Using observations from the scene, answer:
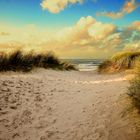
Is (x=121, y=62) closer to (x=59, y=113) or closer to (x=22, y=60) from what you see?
(x=22, y=60)

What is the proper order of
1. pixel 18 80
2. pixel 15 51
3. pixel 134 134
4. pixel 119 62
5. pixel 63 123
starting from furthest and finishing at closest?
pixel 119 62 → pixel 15 51 → pixel 18 80 → pixel 63 123 → pixel 134 134

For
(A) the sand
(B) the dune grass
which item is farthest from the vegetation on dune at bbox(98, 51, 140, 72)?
(A) the sand

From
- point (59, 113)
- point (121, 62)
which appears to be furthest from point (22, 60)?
point (121, 62)

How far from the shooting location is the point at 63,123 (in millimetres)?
4160

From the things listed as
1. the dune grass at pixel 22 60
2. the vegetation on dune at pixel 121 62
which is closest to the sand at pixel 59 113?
the dune grass at pixel 22 60

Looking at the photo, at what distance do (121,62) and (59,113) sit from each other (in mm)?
7700

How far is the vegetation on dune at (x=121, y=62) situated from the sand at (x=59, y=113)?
539 cm

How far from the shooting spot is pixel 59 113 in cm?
457

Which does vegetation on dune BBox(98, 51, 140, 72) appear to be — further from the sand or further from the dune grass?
the sand

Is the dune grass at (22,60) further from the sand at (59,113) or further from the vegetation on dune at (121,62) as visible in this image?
the vegetation on dune at (121,62)

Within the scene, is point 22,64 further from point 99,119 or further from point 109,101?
point 99,119

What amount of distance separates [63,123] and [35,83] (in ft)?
7.10

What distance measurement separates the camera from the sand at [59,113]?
3756 mm

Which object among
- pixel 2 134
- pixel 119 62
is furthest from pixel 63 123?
pixel 119 62
